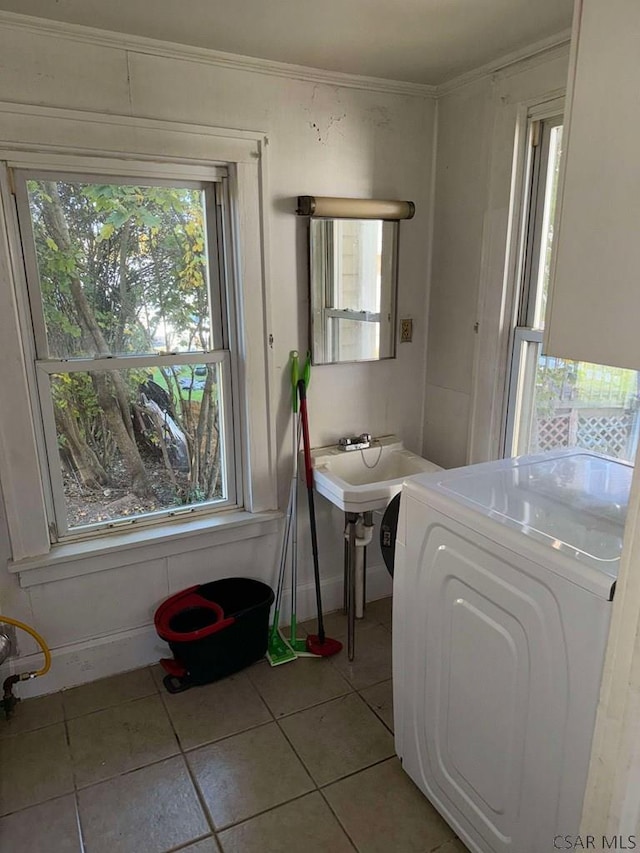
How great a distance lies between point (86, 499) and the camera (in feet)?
7.18

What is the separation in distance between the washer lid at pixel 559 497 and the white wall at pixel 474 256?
23.9 inches

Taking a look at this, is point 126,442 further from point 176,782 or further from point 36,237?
point 176,782

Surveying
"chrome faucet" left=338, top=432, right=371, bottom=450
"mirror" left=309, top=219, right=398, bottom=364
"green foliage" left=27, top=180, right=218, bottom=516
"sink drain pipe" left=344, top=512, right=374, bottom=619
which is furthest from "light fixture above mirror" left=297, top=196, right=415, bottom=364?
"sink drain pipe" left=344, top=512, right=374, bottom=619

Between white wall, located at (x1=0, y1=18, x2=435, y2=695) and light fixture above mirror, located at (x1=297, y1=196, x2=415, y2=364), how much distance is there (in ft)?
0.20

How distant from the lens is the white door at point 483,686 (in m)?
1.23

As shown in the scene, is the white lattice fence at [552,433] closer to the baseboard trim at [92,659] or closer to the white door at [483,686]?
the white door at [483,686]

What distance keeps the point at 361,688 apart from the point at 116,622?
0.97m

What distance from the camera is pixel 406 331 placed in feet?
8.50

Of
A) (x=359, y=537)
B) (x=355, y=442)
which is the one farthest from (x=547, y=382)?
(x=359, y=537)

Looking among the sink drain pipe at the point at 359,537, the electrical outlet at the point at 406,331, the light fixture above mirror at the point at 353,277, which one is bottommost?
the sink drain pipe at the point at 359,537

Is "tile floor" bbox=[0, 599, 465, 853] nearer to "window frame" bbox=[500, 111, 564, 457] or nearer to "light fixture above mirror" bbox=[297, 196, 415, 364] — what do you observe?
"window frame" bbox=[500, 111, 564, 457]

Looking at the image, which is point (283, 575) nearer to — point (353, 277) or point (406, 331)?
point (406, 331)

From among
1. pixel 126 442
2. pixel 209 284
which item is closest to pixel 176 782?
pixel 126 442

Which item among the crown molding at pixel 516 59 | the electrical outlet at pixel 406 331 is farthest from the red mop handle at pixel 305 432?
the crown molding at pixel 516 59
